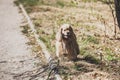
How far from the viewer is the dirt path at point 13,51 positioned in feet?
30.5

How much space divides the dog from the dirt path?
1.04 metres

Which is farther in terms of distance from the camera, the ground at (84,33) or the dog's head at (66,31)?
the dog's head at (66,31)

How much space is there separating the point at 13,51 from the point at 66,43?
2.99 m

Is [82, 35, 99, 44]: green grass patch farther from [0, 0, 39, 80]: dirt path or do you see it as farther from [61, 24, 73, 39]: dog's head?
[61, 24, 73, 39]: dog's head

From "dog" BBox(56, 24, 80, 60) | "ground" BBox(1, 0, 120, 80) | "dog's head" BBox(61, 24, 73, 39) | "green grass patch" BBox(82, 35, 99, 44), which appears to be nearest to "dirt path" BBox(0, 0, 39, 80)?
"ground" BBox(1, 0, 120, 80)

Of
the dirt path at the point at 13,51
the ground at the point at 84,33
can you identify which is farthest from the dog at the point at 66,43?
the dirt path at the point at 13,51

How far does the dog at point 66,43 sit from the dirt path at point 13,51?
1.04 meters

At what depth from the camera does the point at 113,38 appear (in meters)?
12.0

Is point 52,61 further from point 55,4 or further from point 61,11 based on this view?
point 55,4

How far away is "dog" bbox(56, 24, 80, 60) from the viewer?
8.54 meters

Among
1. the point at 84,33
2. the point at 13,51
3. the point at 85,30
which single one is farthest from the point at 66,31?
the point at 85,30

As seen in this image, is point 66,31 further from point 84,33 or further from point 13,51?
point 84,33

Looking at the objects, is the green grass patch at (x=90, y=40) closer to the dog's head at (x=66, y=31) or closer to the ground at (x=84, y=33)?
the ground at (x=84, y=33)

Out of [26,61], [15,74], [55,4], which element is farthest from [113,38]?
[55,4]
